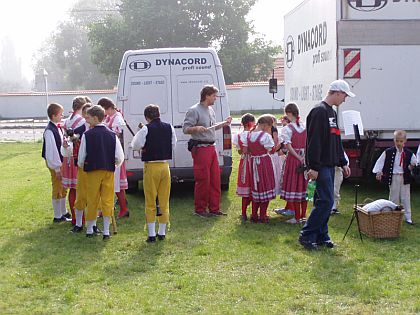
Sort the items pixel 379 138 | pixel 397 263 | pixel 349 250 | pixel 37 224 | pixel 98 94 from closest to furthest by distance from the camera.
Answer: pixel 397 263
pixel 349 250
pixel 37 224
pixel 379 138
pixel 98 94

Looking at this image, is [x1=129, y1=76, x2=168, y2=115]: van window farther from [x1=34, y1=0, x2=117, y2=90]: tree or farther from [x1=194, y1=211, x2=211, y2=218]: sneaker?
[x1=34, y1=0, x2=117, y2=90]: tree

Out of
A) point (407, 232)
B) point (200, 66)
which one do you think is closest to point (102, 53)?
point (200, 66)

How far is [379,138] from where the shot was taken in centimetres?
1031

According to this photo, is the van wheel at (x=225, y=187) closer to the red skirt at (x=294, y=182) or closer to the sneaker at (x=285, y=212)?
the sneaker at (x=285, y=212)

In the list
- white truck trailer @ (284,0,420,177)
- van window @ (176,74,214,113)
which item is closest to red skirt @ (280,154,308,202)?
white truck trailer @ (284,0,420,177)

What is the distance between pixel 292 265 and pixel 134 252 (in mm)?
1782

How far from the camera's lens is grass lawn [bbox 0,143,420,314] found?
5.63 meters

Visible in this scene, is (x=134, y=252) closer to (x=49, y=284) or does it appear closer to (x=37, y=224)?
(x=49, y=284)

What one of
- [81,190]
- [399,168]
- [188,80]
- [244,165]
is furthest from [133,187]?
[399,168]

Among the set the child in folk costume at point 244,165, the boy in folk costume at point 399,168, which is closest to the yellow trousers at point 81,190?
the child in folk costume at point 244,165

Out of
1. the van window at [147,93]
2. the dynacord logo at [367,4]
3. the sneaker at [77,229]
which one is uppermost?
the dynacord logo at [367,4]

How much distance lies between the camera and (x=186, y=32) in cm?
5097

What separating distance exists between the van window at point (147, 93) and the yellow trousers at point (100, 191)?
2.79 m

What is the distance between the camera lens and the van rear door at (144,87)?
10.7 meters
